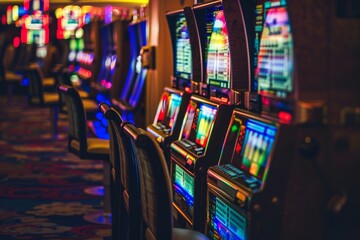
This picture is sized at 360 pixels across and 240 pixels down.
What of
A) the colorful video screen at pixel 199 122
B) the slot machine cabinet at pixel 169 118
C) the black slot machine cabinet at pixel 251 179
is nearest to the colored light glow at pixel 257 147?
the black slot machine cabinet at pixel 251 179

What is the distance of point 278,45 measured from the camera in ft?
9.50

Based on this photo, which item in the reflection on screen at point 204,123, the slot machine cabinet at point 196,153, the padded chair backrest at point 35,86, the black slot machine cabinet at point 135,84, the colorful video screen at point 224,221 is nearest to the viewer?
the colorful video screen at point 224,221

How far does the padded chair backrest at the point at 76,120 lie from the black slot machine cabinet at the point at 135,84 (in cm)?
117

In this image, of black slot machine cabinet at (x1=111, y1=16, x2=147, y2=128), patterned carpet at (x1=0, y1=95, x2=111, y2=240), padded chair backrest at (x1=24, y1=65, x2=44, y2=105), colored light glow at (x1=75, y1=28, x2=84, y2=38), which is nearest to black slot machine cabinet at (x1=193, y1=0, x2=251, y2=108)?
patterned carpet at (x1=0, y1=95, x2=111, y2=240)

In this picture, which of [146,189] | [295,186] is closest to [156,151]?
[146,189]

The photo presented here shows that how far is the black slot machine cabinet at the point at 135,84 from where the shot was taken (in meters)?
7.28

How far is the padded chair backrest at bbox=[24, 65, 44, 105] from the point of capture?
992 centimetres

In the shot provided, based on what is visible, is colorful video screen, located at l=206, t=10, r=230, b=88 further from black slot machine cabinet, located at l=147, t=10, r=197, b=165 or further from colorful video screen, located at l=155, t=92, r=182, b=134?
colorful video screen, located at l=155, t=92, r=182, b=134

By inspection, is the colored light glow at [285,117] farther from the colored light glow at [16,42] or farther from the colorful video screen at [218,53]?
the colored light glow at [16,42]

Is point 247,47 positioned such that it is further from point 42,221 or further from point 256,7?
point 42,221

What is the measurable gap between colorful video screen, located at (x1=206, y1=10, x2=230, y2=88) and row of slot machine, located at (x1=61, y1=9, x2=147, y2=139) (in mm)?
2783

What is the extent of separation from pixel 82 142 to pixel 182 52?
1051 millimetres

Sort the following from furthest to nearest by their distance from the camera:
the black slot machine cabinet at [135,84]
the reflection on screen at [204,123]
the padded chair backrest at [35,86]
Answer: the padded chair backrest at [35,86], the black slot machine cabinet at [135,84], the reflection on screen at [204,123]

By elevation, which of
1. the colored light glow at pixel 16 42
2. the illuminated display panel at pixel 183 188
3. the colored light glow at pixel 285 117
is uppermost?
the colored light glow at pixel 16 42
